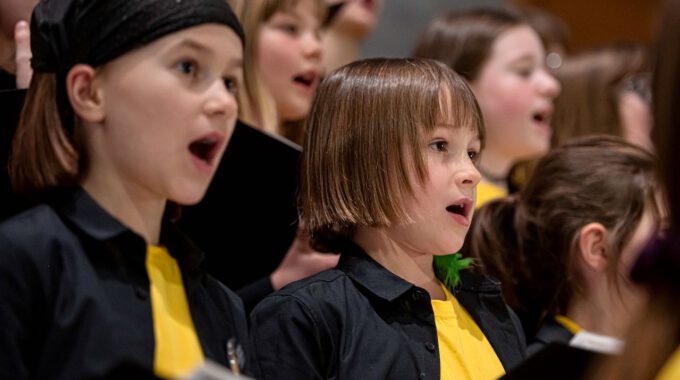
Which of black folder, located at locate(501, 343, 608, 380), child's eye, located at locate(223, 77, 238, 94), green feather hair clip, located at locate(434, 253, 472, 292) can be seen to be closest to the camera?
black folder, located at locate(501, 343, 608, 380)

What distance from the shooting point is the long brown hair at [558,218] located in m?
1.97

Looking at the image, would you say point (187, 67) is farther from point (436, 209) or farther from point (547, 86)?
point (547, 86)

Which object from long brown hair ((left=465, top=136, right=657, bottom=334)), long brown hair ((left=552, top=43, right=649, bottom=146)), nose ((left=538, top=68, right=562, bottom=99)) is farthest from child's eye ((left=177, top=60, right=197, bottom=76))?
long brown hair ((left=552, top=43, right=649, bottom=146))

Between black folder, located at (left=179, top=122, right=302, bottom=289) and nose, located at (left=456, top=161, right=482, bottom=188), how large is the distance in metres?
0.36

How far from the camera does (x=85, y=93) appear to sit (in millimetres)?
1343

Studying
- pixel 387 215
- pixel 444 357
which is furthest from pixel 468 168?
pixel 444 357

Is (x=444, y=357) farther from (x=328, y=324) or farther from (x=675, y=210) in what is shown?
(x=675, y=210)

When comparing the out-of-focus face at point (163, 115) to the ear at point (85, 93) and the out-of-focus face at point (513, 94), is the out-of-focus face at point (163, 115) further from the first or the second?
the out-of-focus face at point (513, 94)

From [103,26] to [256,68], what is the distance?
Result: 957mm

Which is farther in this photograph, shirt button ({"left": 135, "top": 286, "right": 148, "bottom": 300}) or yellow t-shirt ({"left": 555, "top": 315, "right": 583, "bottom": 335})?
yellow t-shirt ({"left": 555, "top": 315, "right": 583, "bottom": 335})


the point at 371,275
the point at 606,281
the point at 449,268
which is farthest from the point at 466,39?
the point at 371,275

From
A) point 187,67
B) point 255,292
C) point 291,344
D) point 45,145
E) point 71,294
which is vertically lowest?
point 255,292

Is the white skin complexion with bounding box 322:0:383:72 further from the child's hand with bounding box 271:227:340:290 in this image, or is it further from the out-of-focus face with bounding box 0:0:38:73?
the out-of-focus face with bounding box 0:0:38:73

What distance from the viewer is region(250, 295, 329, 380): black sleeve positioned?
57.6 inches
